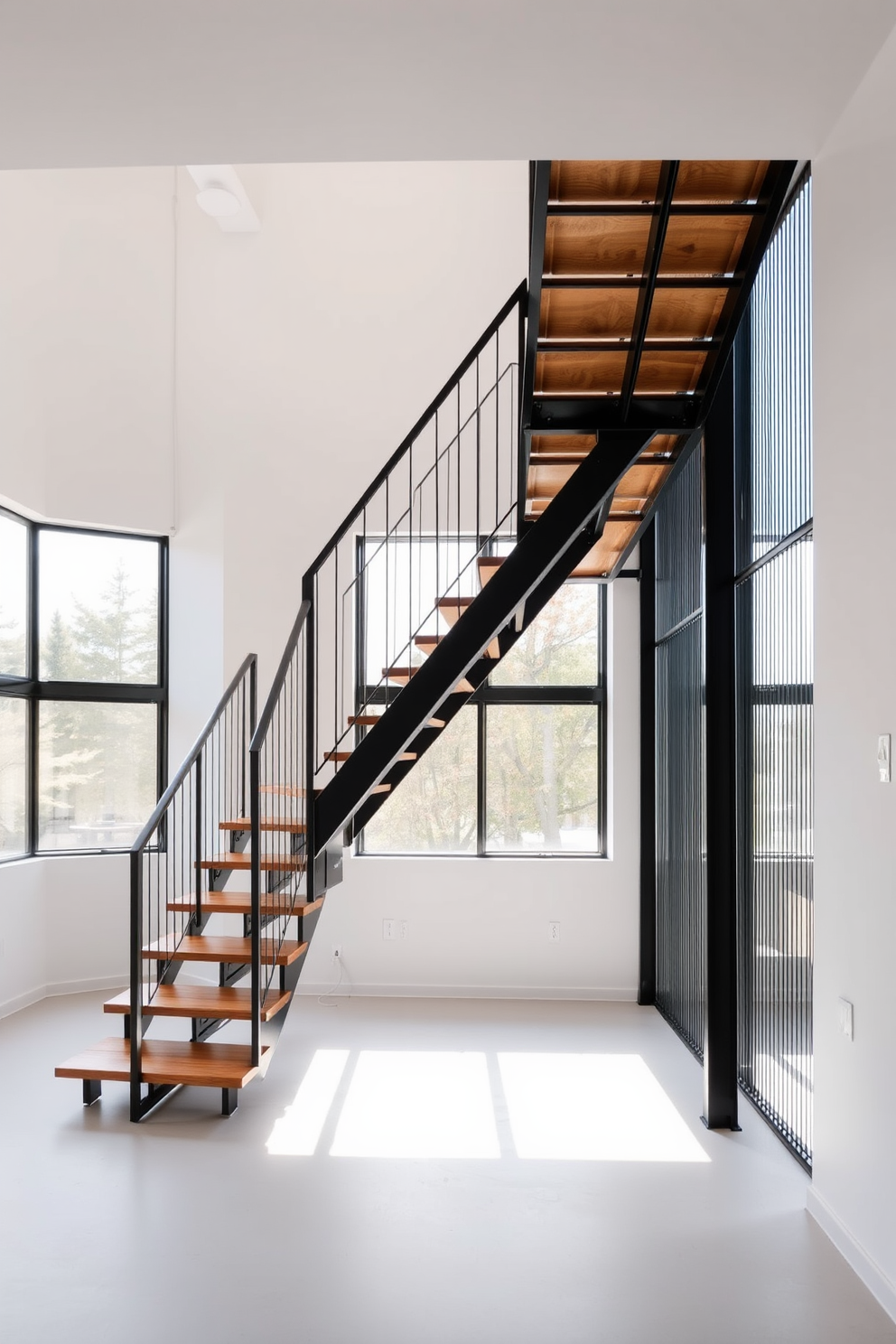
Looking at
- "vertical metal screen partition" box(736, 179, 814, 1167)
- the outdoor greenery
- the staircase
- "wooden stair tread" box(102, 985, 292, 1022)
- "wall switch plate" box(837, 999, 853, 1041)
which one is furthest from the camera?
the outdoor greenery

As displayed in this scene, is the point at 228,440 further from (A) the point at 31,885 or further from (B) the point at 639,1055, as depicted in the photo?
(B) the point at 639,1055

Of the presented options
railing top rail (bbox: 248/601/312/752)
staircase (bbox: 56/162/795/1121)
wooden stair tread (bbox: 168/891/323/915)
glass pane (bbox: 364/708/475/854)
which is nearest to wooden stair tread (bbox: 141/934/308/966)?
staircase (bbox: 56/162/795/1121)

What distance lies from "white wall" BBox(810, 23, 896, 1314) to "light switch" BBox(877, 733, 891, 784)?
0.10 feet

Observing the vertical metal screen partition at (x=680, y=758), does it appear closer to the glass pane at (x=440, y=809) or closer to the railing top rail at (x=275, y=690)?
the glass pane at (x=440, y=809)

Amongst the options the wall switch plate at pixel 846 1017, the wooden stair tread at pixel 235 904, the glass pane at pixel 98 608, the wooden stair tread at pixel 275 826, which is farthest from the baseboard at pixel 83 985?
the wall switch plate at pixel 846 1017

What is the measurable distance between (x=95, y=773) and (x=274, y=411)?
2612 mm

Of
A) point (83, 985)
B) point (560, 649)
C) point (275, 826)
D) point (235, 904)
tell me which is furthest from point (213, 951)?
point (560, 649)

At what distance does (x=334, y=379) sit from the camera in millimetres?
6070

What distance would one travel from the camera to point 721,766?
398 cm

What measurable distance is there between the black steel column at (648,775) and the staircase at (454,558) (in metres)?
0.30

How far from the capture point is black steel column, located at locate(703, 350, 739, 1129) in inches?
151

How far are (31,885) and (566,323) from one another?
4530 millimetres

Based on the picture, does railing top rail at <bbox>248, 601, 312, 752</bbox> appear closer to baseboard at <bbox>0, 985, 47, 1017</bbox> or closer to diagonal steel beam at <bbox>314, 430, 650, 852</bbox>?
diagonal steel beam at <bbox>314, 430, 650, 852</bbox>

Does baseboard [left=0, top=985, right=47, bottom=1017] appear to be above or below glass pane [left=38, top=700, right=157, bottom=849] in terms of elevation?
below
